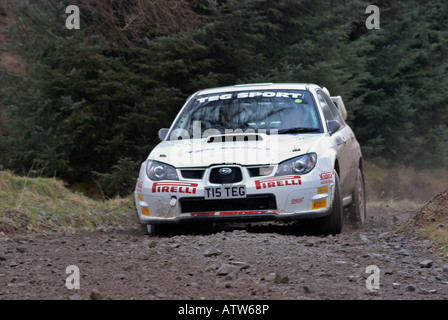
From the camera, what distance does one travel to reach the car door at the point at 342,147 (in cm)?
797

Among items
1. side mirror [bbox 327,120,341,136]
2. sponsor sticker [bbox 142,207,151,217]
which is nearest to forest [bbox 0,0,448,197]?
side mirror [bbox 327,120,341,136]

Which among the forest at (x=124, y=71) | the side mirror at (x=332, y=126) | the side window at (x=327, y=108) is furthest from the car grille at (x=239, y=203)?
the forest at (x=124, y=71)

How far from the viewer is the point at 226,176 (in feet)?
22.9

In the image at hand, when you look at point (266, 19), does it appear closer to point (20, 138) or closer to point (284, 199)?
point (20, 138)

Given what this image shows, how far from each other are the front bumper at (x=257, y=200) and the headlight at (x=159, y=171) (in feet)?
0.25

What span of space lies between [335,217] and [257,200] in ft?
2.94

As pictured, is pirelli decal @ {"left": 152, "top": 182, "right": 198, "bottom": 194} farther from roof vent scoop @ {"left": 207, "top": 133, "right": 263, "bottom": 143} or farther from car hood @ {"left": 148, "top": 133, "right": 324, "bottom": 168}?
roof vent scoop @ {"left": 207, "top": 133, "right": 263, "bottom": 143}

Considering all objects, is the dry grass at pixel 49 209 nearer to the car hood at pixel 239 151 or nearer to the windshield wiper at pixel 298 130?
the car hood at pixel 239 151

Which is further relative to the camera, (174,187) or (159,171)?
(159,171)

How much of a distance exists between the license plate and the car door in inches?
55.4

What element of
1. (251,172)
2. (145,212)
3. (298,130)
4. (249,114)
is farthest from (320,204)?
(145,212)

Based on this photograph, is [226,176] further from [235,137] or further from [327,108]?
[327,108]

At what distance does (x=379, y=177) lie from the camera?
817 inches
